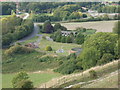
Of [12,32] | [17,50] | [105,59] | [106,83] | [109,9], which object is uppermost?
[106,83]

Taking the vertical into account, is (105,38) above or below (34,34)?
above

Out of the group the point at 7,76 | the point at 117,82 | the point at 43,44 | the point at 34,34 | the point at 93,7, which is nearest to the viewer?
the point at 117,82

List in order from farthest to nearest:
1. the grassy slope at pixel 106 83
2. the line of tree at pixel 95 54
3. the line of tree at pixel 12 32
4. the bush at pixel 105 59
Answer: the line of tree at pixel 12 32
the line of tree at pixel 95 54
the bush at pixel 105 59
the grassy slope at pixel 106 83

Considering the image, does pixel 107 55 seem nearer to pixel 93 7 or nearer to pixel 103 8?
pixel 103 8

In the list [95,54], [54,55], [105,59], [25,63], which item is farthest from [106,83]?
[54,55]

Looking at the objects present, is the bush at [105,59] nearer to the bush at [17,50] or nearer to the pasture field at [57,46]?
the pasture field at [57,46]

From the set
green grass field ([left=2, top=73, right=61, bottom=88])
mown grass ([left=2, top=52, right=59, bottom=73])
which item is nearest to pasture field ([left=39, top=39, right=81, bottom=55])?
mown grass ([left=2, top=52, right=59, bottom=73])

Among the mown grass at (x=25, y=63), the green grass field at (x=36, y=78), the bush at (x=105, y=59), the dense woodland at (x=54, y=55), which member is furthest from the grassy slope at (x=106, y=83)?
the mown grass at (x=25, y=63)

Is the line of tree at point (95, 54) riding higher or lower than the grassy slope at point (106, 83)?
lower

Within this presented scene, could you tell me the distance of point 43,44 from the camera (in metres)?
16.6

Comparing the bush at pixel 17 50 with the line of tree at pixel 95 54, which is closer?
the line of tree at pixel 95 54

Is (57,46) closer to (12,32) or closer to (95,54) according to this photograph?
(12,32)

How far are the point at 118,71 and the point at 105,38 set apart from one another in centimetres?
476

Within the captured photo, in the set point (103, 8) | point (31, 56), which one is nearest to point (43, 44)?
point (31, 56)
